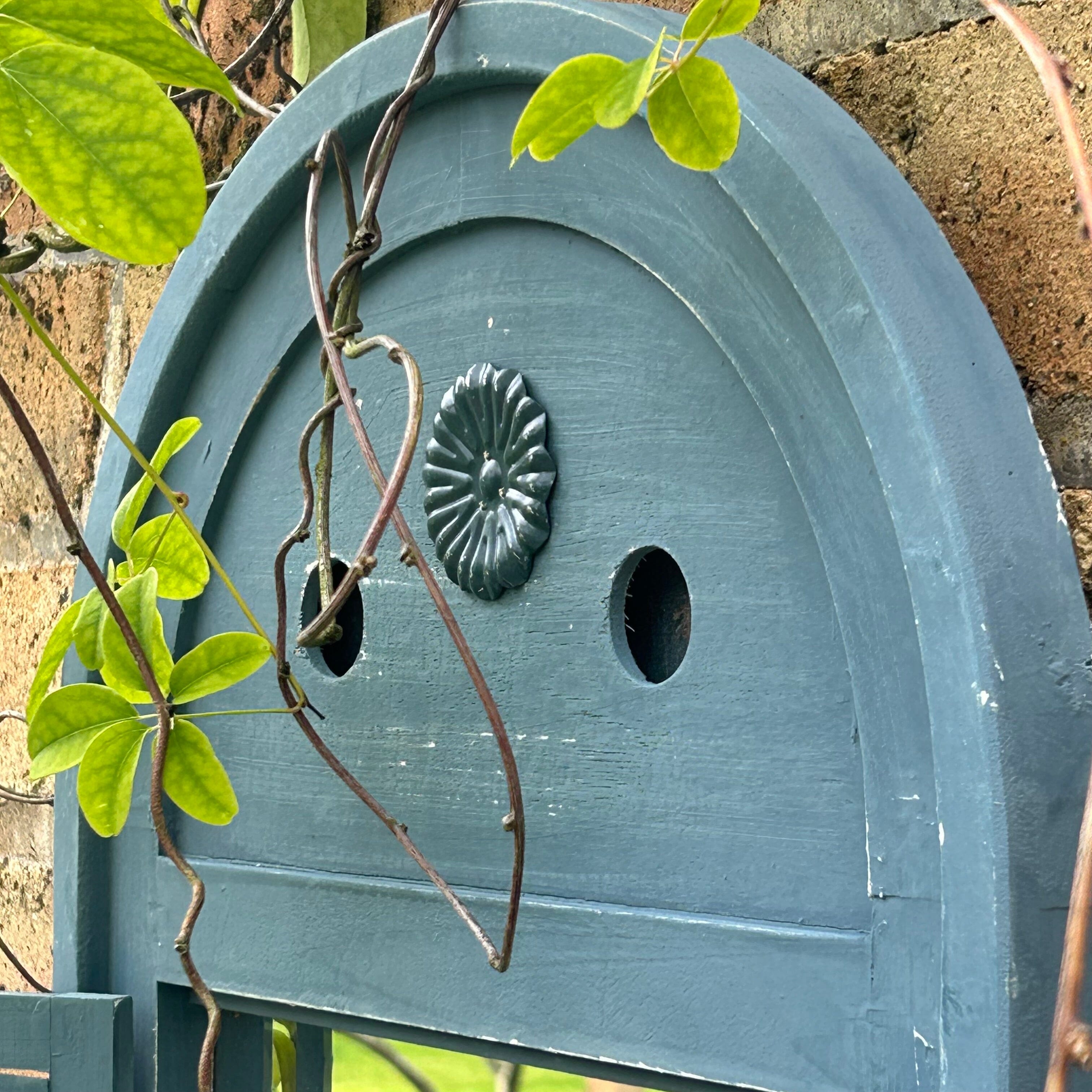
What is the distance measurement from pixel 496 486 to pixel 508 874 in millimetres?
223

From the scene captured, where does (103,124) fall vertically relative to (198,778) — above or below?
above

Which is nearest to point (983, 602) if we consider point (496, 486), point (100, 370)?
point (496, 486)

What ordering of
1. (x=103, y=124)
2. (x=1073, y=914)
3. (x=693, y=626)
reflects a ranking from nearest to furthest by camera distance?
(x=1073, y=914)
(x=103, y=124)
(x=693, y=626)

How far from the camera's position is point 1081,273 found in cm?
61

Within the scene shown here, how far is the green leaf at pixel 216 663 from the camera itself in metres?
0.73

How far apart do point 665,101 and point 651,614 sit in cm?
29

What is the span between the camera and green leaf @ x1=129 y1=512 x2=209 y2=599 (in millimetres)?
827

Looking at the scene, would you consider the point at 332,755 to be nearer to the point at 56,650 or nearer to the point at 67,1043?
the point at 56,650

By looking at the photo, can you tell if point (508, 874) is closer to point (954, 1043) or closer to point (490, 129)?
point (954, 1043)

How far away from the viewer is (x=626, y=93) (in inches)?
21.0

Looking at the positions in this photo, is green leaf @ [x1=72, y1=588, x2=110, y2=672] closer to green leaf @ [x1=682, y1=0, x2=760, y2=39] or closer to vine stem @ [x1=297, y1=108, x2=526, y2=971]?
vine stem @ [x1=297, y1=108, x2=526, y2=971]

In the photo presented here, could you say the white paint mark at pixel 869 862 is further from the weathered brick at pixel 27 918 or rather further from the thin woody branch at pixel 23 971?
the weathered brick at pixel 27 918

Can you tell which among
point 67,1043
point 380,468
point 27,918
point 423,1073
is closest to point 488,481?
point 380,468

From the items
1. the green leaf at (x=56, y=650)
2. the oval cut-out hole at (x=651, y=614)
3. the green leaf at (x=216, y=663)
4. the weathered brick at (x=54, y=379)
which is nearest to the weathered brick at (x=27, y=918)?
the weathered brick at (x=54, y=379)
